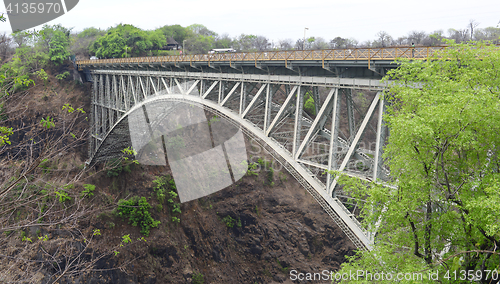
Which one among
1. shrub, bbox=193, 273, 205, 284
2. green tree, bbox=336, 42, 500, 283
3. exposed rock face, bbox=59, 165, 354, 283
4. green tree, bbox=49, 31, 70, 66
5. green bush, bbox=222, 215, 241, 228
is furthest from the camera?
green tree, bbox=49, 31, 70, 66

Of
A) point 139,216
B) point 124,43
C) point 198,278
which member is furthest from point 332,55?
point 124,43

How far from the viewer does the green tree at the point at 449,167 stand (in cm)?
652

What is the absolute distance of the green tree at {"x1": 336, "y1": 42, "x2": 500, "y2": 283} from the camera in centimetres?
652

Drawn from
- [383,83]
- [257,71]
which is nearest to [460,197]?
[383,83]

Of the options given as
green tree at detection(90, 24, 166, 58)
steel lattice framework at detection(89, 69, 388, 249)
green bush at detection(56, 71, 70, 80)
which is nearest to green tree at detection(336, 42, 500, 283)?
steel lattice framework at detection(89, 69, 388, 249)

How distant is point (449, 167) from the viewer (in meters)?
7.43

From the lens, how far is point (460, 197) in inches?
270

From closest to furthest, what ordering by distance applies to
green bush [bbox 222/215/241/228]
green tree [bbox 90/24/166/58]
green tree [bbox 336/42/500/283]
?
green tree [bbox 336/42/500/283] < green bush [bbox 222/215/241/228] < green tree [bbox 90/24/166/58]

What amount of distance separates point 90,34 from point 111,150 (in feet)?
131

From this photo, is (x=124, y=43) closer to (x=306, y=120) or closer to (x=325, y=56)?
(x=306, y=120)

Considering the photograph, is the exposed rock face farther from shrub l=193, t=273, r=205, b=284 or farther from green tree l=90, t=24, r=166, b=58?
green tree l=90, t=24, r=166, b=58

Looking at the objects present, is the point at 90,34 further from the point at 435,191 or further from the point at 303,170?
the point at 435,191

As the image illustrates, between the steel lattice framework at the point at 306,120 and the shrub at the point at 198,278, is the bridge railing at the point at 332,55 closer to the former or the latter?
the steel lattice framework at the point at 306,120

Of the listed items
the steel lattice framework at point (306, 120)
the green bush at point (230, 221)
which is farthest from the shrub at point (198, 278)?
the steel lattice framework at point (306, 120)
